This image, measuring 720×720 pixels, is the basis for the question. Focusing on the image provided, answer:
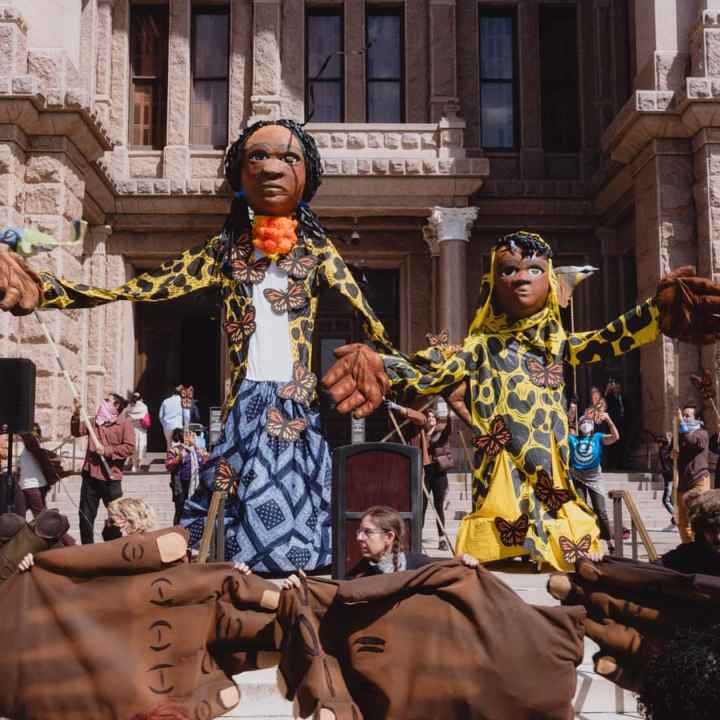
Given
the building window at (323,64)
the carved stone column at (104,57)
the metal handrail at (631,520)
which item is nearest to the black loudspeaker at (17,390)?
the metal handrail at (631,520)

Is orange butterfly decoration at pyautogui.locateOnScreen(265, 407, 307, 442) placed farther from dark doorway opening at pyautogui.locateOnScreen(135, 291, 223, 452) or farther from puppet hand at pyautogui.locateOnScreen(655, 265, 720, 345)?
dark doorway opening at pyautogui.locateOnScreen(135, 291, 223, 452)

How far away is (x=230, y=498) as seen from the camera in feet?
16.6

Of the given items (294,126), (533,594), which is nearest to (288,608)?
(533,594)

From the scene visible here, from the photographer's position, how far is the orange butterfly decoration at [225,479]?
5059 mm

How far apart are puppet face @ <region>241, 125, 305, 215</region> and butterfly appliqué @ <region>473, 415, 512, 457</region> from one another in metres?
1.70

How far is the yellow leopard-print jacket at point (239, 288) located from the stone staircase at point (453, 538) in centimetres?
161

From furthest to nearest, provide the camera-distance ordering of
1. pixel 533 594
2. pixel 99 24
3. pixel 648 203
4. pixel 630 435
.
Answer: pixel 99 24, pixel 630 435, pixel 648 203, pixel 533 594

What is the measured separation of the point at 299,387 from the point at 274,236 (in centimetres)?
89

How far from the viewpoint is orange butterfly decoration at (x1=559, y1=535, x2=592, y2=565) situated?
16.1 ft

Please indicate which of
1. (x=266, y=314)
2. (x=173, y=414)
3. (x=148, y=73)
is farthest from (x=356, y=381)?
(x=148, y=73)

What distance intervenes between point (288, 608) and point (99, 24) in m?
16.2

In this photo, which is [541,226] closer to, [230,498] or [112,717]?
[230,498]

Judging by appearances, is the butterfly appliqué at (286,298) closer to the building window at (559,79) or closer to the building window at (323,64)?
the building window at (323,64)

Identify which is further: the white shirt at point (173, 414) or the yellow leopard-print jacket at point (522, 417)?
the white shirt at point (173, 414)
